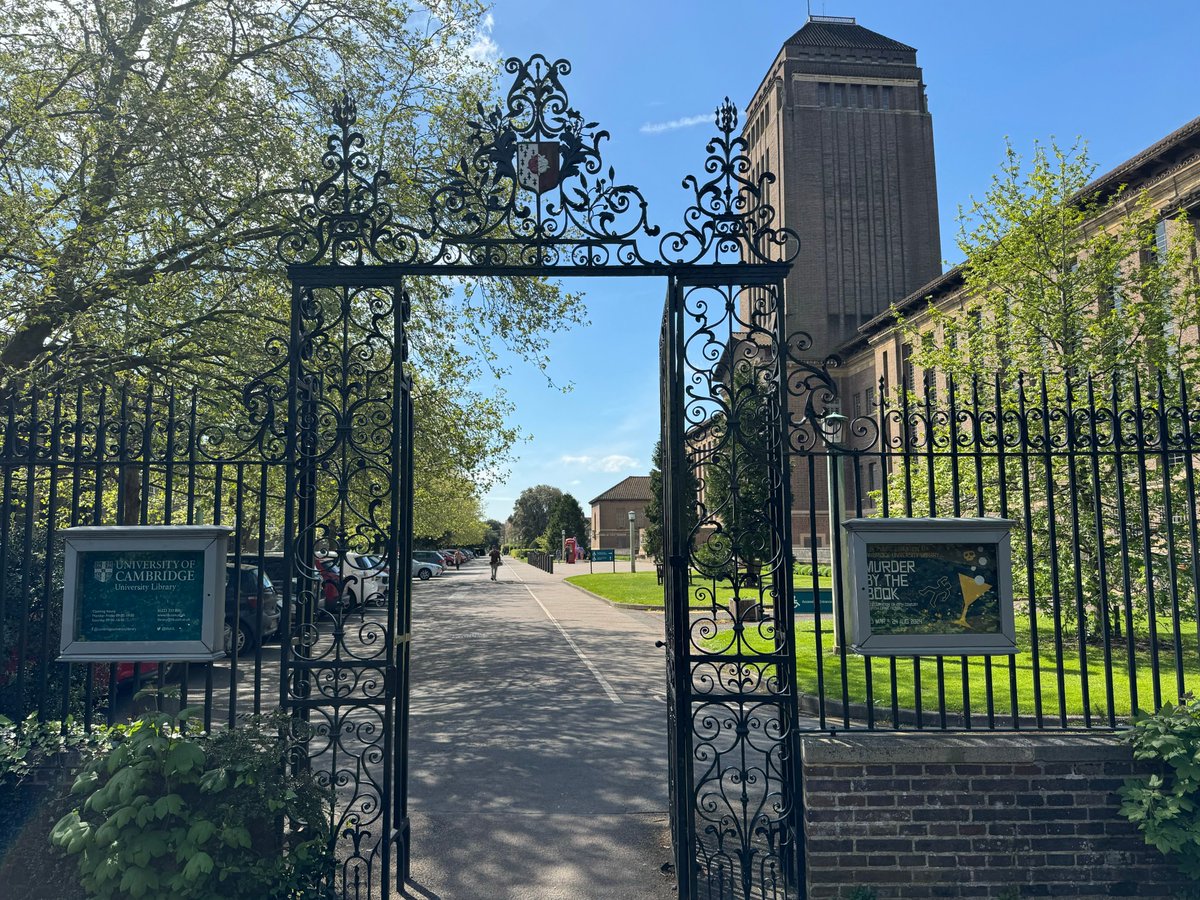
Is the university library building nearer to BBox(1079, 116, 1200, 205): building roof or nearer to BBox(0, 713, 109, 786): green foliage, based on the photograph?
BBox(1079, 116, 1200, 205): building roof

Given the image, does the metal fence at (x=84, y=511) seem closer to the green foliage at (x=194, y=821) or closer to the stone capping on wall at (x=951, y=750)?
the green foliage at (x=194, y=821)

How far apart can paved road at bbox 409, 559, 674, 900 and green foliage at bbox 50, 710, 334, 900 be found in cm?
99

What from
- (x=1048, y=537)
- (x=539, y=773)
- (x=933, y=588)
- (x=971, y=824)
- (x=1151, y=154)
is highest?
(x=1151, y=154)

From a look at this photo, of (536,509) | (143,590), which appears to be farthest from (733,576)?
(536,509)

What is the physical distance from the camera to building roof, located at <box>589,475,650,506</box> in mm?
105250

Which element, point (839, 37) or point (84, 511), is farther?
point (839, 37)

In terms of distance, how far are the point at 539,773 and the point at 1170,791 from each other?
473cm

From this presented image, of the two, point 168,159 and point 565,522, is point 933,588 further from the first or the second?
point 565,522

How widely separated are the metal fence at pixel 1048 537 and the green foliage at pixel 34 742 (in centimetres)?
419

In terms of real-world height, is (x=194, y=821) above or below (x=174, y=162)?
below

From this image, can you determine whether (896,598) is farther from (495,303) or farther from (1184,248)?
(1184,248)

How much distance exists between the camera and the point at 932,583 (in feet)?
15.9

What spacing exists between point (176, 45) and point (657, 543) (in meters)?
36.3

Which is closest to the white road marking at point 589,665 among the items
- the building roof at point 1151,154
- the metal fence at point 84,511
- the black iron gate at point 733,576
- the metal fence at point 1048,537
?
the metal fence at point 1048,537
